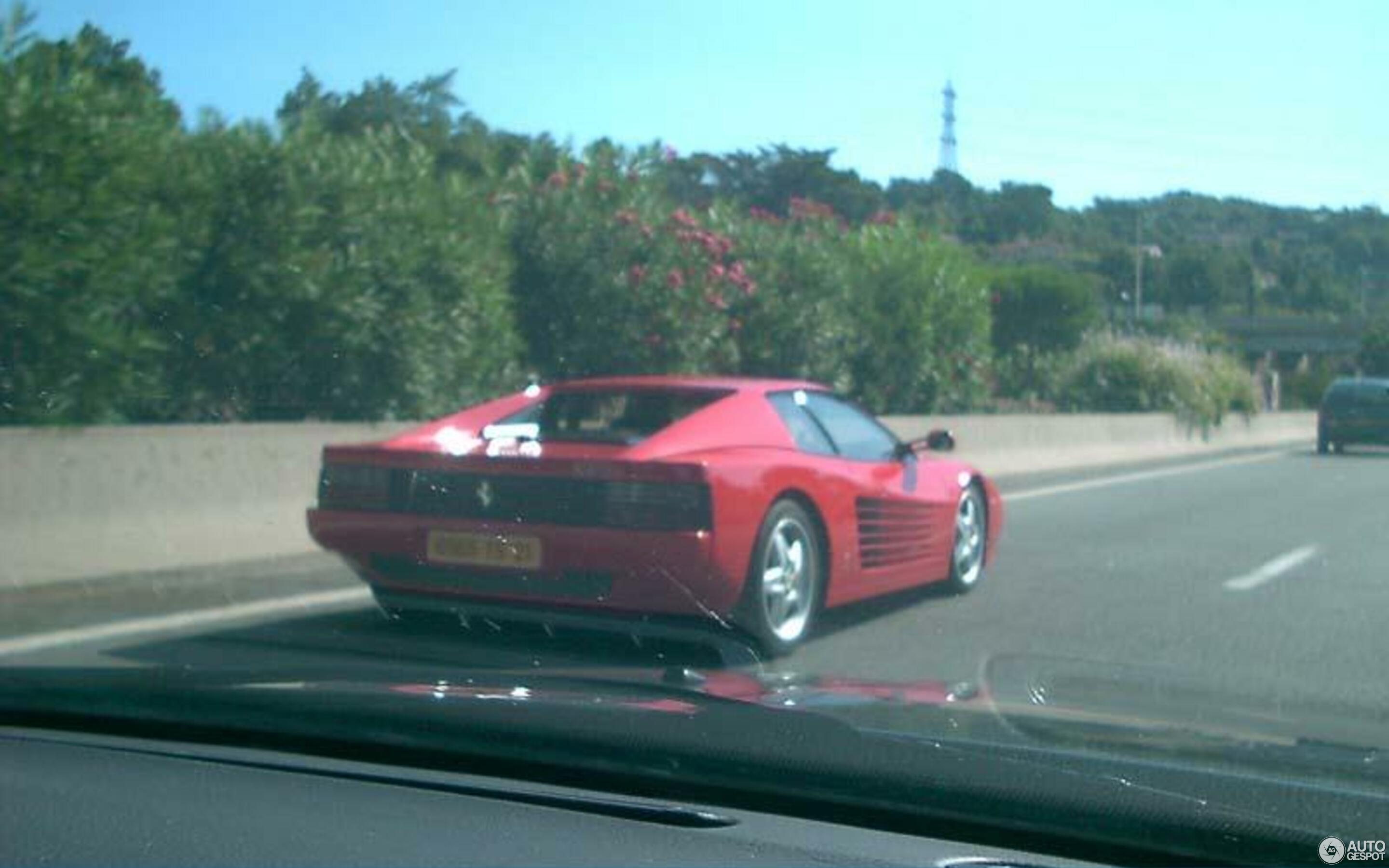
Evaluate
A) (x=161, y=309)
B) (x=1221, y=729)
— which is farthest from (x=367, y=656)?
(x=161, y=309)

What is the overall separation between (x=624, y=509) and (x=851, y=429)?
7.19ft

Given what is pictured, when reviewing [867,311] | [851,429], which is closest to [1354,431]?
[867,311]

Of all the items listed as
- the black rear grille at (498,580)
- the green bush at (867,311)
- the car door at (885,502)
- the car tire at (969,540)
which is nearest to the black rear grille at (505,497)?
the black rear grille at (498,580)

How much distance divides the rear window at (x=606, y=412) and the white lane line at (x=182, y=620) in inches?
64.3

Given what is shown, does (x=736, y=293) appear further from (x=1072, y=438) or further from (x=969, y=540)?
(x=969, y=540)

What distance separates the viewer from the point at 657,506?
7.23 metres

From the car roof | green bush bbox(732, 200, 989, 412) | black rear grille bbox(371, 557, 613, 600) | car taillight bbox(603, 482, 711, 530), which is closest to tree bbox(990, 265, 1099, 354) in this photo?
green bush bbox(732, 200, 989, 412)

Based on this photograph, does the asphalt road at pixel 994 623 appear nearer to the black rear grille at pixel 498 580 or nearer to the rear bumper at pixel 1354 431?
the black rear grille at pixel 498 580

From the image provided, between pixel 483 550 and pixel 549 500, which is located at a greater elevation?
pixel 549 500

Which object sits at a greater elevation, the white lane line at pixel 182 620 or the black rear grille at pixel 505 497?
the black rear grille at pixel 505 497

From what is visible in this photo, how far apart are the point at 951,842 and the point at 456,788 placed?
40.5 inches

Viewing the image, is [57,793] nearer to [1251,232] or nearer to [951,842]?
[951,842]

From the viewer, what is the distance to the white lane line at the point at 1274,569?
10.6 m

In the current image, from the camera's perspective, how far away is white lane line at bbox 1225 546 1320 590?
10.6 meters
